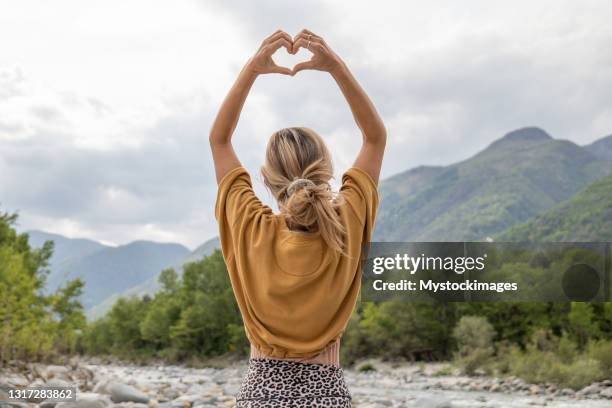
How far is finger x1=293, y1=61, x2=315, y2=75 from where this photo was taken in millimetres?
2180

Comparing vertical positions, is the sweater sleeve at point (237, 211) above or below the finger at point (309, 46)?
below

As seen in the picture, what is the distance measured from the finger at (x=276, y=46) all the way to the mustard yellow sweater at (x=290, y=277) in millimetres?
494

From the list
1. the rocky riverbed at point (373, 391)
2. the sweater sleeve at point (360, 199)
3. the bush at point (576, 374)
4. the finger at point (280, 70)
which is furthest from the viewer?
the bush at point (576, 374)

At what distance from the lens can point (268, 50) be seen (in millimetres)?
2141

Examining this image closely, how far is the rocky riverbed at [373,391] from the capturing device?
11023 millimetres

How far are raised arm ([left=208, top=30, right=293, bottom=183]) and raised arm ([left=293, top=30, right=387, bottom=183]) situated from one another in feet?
0.25

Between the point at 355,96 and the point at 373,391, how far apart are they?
18560mm

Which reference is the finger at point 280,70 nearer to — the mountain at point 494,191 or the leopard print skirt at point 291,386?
the leopard print skirt at point 291,386

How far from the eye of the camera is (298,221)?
6.15ft

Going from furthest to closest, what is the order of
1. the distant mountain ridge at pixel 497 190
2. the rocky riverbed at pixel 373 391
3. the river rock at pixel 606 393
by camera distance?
the distant mountain ridge at pixel 497 190 → the river rock at pixel 606 393 → the rocky riverbed at pixel 373 391

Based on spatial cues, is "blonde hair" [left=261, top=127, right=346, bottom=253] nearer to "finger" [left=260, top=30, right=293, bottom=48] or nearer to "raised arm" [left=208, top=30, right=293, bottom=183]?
"raised arm" [left=208, top=30, right=293, bottom=183]

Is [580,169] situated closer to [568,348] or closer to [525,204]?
[525,204]

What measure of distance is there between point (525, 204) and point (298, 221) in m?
132

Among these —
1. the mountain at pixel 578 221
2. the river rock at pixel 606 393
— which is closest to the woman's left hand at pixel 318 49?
the river rock at pixel 606 393
